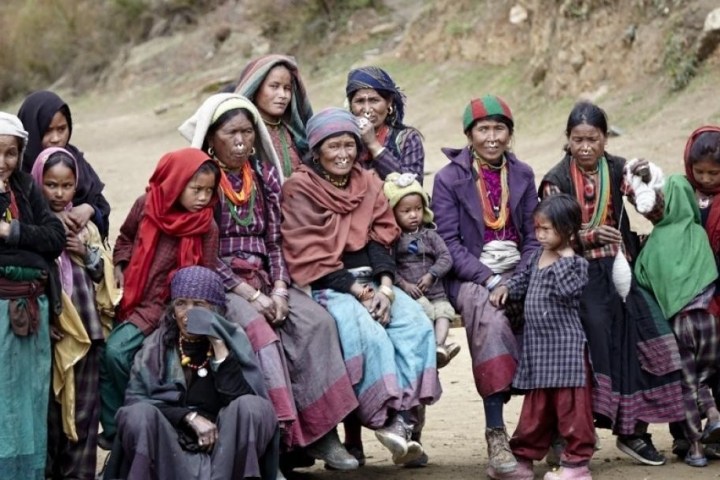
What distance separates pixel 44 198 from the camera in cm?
639

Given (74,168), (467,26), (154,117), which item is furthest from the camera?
(154,117)

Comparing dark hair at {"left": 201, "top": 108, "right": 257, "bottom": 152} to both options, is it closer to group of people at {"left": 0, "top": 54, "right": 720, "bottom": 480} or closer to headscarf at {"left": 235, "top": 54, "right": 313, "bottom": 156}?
group of people at {"left": 0, "top": 54, "right": 720, "bottom": 480}

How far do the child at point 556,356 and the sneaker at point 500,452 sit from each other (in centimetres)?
4

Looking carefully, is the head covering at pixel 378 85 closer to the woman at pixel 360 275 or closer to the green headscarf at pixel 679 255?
the woman at pixel 360 275

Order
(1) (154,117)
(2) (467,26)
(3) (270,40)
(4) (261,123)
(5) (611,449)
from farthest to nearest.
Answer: (3) (270,40) → (1) (154,117) → (2) (467,26) → (5) (611,449) → (4) (261,123)

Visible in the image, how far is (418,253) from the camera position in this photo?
23.7ft

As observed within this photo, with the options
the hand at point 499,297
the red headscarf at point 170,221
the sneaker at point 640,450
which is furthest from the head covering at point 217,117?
the sneaker at point 640,450

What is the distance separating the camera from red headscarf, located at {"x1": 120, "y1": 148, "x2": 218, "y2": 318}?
6.50 metres

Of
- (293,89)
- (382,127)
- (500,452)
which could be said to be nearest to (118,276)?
(293,89)

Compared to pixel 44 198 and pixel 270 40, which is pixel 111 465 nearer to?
pixel 44 198

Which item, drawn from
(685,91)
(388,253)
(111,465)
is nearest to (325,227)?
(388,253)

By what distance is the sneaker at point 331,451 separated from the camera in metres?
6.71

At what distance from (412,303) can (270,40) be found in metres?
29.6

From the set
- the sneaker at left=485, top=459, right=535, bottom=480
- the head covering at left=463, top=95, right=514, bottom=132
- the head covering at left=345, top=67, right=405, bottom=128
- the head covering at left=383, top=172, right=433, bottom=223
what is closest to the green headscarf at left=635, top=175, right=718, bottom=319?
the head covering at left=463, top=95, right=514, bottom=132
